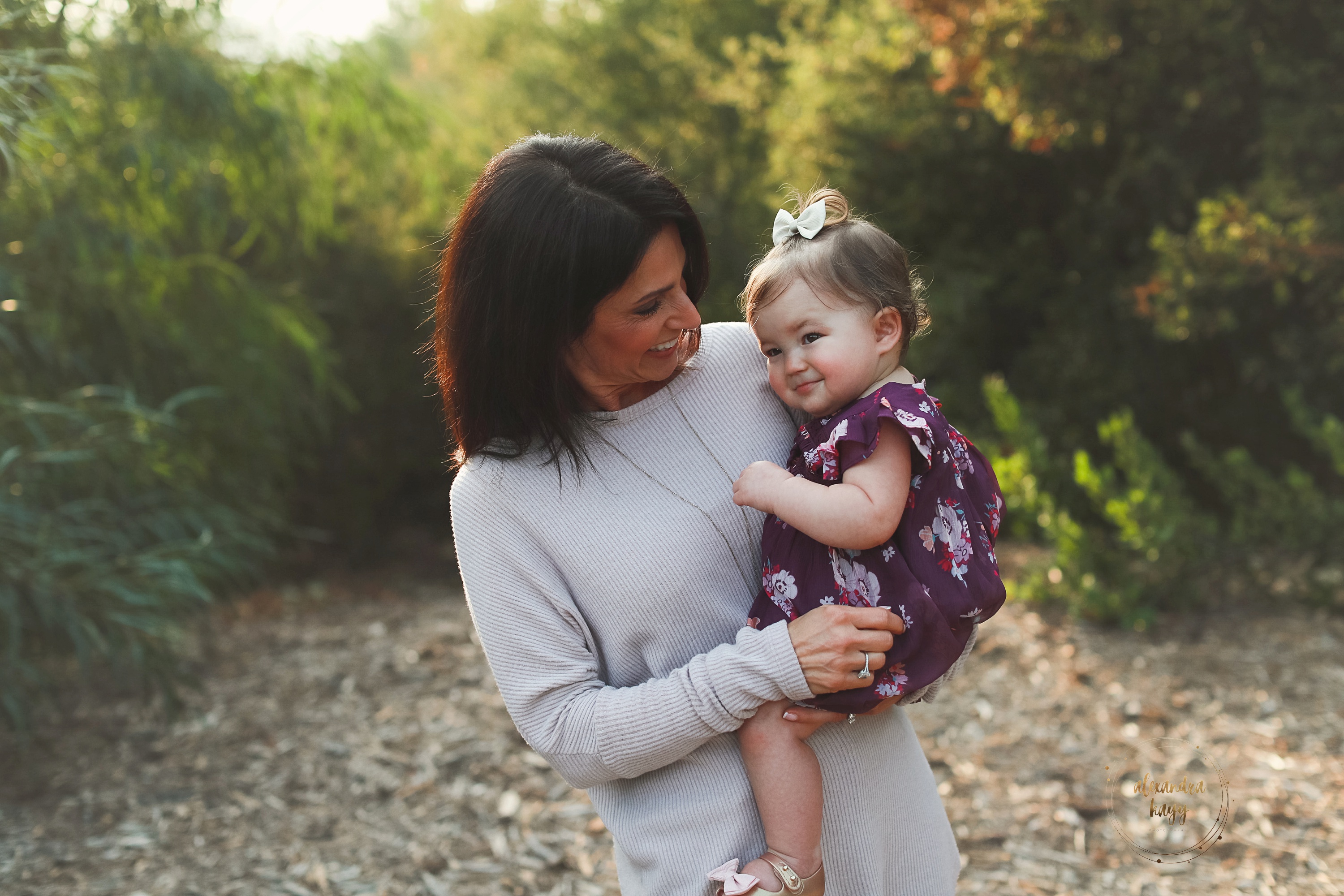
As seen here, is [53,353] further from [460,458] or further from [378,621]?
[460,458]

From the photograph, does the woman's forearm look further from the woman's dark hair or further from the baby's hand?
the woman's dark hair

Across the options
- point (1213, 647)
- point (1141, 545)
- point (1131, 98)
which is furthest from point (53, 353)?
point (1131, 98)

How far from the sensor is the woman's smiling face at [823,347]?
4.84ft

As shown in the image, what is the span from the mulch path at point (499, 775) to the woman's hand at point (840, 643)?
5.60 ft

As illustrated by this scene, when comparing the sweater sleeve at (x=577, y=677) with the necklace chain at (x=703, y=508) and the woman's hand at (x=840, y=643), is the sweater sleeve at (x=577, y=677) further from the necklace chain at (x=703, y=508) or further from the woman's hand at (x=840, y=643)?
the necklace chain at (x=703, y=508)

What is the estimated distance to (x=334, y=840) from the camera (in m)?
3.16

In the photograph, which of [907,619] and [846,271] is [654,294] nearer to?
[846,271]

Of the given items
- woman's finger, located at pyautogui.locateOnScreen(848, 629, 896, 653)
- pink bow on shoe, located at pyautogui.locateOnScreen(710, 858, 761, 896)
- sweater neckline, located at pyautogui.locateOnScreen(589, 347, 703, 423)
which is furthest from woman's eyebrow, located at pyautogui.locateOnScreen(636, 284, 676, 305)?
pink bow on shoe, located at pyautogui.locateOnScreen(710, 858, 761, 896)

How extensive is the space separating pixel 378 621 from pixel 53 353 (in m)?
2.00

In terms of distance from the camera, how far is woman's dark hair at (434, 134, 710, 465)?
53.9 inches

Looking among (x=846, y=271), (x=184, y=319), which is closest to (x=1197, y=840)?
(x=846, y=271)

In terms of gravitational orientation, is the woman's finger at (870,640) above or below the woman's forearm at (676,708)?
above

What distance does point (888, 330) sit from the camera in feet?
5.00

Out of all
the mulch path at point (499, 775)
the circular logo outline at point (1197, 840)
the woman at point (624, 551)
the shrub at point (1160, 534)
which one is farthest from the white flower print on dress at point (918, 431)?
the shrub at point (1160, 534)
